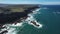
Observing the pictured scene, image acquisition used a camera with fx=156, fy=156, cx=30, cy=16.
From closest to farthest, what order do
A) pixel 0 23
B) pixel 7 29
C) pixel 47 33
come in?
1. pixel 47 33
2. pixel 7 29
3. pixel 0 23

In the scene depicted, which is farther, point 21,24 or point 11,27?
point 21,24

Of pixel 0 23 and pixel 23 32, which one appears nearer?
pixel 23 32

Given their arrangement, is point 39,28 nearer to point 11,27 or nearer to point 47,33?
point 47,33

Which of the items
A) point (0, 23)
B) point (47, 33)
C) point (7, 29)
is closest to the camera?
point (47, 33)

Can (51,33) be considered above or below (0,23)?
below

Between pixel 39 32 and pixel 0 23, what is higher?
pixel 0 23

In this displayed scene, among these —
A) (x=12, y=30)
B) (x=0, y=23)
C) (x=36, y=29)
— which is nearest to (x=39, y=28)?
(x=36, y=29)

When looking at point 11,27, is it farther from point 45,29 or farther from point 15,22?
point 45,29

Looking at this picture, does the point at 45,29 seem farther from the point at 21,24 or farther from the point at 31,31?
the point at 21,24

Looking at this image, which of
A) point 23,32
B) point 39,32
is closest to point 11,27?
point 23,32
